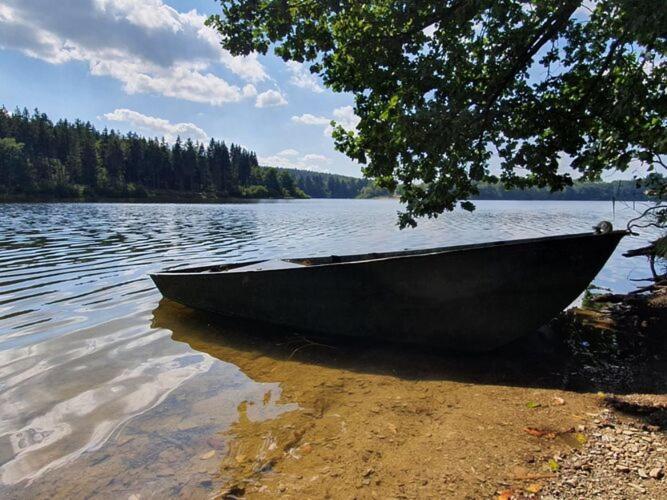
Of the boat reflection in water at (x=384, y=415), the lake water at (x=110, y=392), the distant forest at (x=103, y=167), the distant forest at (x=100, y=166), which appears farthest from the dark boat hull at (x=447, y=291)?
the distant forest at (x=100, y=166)

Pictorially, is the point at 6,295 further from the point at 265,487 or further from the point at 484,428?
the point at 484,428

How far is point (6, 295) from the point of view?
9.91m

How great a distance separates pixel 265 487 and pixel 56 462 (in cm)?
221

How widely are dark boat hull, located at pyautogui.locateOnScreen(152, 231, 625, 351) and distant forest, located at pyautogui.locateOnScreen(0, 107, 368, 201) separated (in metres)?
97.9

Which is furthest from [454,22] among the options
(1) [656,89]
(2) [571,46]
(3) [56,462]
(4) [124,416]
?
(3) [56,462]

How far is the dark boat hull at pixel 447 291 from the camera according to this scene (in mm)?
6324

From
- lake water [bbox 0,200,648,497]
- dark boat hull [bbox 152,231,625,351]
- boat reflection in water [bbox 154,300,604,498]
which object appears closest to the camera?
boat reflection in water [bbox 154,300,604,498]

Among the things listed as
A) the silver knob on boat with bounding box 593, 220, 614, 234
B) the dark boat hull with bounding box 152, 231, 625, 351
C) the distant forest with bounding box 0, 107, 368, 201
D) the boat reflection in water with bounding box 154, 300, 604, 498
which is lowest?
the boat reflection in water with bounding box 154, 300, 604, 498

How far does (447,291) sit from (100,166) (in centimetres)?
12412

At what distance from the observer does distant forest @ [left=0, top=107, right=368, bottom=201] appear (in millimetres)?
89438

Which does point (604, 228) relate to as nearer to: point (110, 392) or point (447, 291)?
point (447, 291)

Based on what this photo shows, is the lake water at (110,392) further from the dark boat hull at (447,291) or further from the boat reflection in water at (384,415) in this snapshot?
the dark boat hull at (447,291)

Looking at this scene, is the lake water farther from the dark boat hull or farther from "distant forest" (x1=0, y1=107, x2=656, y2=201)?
"distant forest" (x1=0, y1=107, x2=656, y2=201)

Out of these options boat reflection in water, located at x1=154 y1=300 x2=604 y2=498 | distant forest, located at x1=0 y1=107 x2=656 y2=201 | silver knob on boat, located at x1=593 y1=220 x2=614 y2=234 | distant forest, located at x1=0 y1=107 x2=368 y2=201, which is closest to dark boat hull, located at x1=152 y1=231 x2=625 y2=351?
silver knob on boat, located at x1=593 y1=220 x2=614 y2=234
